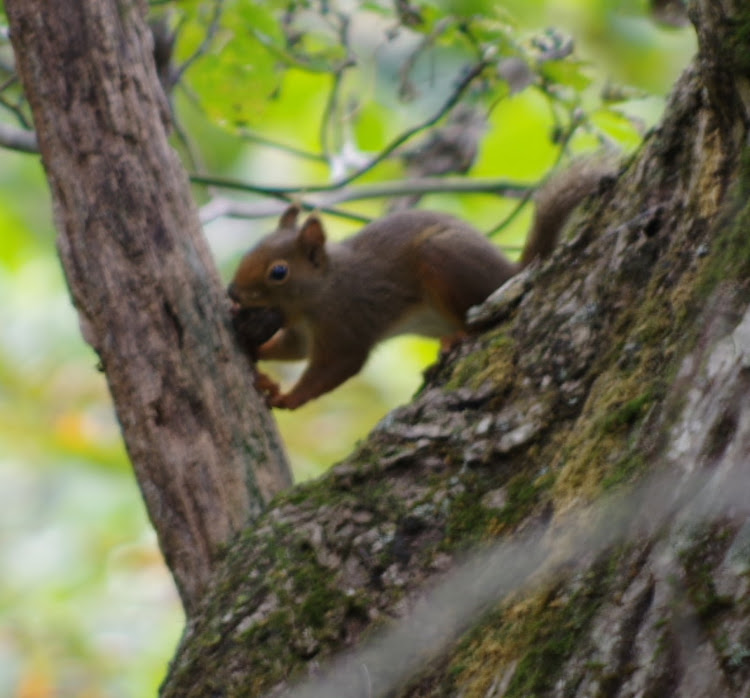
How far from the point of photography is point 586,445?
2.11 meters

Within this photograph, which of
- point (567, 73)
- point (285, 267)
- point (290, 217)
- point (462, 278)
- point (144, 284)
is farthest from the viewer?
point (290, 217)

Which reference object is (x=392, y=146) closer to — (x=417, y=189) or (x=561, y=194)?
(x=417, y=189)

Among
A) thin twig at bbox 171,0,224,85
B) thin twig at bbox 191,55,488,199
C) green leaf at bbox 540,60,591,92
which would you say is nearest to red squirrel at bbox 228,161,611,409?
thin twig at bbox 191,55,488,199

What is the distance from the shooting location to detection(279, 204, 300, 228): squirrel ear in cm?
436

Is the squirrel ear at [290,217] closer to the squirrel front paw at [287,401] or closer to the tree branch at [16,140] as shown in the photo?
the squirrel front paw at [287,401]

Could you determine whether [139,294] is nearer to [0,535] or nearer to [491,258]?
[491,258]

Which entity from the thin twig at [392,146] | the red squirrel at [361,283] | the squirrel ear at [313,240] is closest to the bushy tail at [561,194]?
the red squirrel at [361,283]

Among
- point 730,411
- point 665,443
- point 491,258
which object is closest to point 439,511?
point 665,443

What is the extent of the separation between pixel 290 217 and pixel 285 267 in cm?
25

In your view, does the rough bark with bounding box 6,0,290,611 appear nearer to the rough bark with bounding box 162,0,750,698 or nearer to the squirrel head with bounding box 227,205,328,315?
the rough bark with bounding box 162,0,750,698

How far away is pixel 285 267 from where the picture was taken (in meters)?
4.32

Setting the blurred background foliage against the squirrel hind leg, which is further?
the blurred background foliage

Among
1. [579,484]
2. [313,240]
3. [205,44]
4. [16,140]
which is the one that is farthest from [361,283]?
[579,484]

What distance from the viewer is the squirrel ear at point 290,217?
4359mm
